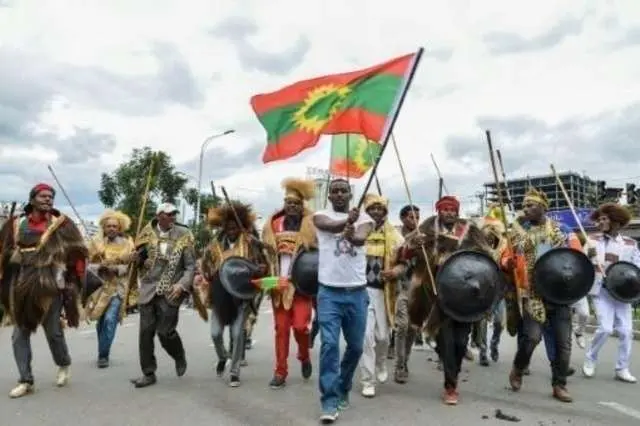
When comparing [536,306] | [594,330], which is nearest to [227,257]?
[536,306]

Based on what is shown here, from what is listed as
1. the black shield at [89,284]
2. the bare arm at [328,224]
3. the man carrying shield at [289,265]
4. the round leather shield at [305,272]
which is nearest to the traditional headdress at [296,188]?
the man carrying shield at [289,265]

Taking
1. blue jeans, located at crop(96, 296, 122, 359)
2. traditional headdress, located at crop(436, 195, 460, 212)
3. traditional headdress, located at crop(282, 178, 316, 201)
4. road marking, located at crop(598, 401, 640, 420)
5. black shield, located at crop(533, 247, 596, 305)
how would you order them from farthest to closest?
1. blue jeans, located at crop(96, 296, 122, 359)
2. traditional headdress, located at crop(282, 178, 316, 201)
3. traditional headdress, located at crop(436, 195, 460, 212)
4. black shield, located at crop(533, 247, 596, 305)
5. road marking, located at crop(598, 401, 640, 420)

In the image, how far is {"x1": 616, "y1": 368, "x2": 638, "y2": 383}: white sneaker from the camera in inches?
301

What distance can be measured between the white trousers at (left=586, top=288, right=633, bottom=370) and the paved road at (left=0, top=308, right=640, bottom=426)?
0.33 m

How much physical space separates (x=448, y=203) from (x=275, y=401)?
238cm

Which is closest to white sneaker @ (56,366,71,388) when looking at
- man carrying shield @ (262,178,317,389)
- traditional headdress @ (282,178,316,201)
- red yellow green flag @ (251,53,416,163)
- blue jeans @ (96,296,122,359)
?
blue jeans @ (96,296,122,359)

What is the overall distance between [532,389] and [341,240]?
271cm

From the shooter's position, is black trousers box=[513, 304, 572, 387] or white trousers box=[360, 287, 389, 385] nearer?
black trousers box=[513, 304, 572, 387]

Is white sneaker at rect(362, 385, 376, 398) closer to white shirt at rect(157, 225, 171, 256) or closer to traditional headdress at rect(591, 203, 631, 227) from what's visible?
white shirt at rect(157, 225, 171, 256)

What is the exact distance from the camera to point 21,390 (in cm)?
664

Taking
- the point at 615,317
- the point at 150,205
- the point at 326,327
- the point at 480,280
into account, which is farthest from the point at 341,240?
the point at 150,205

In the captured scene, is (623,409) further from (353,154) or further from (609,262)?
(353,154)

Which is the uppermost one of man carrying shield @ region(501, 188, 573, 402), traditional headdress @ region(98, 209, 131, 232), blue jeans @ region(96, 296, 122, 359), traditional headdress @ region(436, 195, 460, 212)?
traditional headdress @ region(436, 195, 460, 212)

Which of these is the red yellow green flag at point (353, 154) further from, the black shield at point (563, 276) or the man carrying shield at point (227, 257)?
the black shield at point (563, 276)
